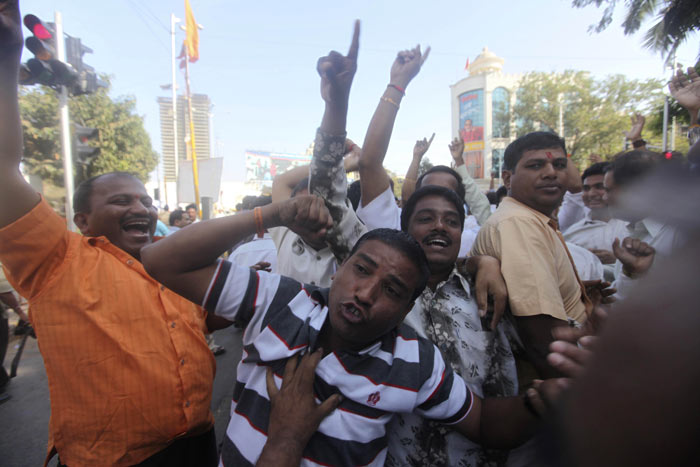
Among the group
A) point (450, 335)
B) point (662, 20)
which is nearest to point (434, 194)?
point (450, 335)

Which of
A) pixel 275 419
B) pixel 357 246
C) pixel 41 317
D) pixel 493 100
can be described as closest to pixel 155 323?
pixel 41 317

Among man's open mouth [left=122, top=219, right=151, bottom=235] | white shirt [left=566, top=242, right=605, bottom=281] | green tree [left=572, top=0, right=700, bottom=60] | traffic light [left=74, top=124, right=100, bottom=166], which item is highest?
green tree [left=572, top=0, right=700, bottom=60]

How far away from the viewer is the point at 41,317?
140cm

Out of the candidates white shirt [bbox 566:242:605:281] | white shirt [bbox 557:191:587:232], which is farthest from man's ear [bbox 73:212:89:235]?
white shirt [bbox 557:191:587:232]

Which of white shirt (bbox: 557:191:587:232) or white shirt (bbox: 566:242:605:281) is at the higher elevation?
white shirt (bbox: 557:191:587:232)

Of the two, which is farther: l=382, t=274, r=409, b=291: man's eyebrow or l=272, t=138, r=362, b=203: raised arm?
l=272, t=138, r=362, b=203: raised arm

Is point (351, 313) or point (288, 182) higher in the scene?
point (288, 182)

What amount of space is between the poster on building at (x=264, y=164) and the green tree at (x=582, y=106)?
29762 millimetres

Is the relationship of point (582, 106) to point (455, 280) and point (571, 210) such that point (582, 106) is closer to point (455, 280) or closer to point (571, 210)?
point (571, 210)

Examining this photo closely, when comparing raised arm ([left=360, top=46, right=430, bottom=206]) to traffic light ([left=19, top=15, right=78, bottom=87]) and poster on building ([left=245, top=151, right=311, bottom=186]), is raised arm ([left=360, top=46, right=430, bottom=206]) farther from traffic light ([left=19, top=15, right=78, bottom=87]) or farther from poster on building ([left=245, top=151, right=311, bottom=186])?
poster on building ([left=245, top=151, right=311, bottom=186])

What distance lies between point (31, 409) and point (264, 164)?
49.2 m

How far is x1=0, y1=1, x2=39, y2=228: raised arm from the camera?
43.9 inches

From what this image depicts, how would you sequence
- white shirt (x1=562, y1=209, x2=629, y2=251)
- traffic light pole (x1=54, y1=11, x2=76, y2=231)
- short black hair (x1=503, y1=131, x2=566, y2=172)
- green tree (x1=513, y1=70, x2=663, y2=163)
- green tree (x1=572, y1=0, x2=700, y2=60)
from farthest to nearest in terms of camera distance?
green tree (x1=513, y1=70, x2=663, y2=163) < green tree (x1=572, y1=0, x2=700, y2=60) < traffic light pole (x1=54, y1=11, x2=76, y2=231) < white shirt (x1=562, y1=209, x2=629, y2=251) < short black hair (x1=503, y1=131, x2=566, y2=172)

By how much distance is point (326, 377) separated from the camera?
1222 millimetres
